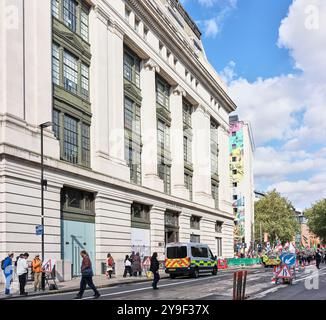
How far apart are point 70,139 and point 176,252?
10.1 m

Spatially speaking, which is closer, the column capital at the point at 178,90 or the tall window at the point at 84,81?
the tall window at the point at 84,81

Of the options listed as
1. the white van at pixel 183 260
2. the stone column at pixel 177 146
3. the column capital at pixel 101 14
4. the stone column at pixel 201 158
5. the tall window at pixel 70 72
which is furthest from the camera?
the stone column at pixel 201 158

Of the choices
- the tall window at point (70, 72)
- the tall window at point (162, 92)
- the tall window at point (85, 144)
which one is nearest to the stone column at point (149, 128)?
the tall window at point (162, 92)

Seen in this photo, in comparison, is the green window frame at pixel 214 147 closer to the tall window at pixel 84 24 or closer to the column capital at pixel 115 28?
the column capital at pixel 115 28

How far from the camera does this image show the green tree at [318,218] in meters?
129

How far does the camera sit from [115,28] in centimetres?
4150

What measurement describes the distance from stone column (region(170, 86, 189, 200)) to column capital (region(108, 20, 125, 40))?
1419 centimetres

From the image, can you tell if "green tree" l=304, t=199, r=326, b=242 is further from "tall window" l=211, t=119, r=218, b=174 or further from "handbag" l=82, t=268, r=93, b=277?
"handbag" l=82, t=268, r=93, b=277

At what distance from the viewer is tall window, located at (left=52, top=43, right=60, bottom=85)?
111 feet

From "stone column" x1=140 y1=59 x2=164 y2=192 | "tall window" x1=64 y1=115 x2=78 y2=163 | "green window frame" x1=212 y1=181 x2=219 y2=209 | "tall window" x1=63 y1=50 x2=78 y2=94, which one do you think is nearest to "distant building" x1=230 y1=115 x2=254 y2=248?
"green window frame" x1=212 y1=181 x2=219 y2=209

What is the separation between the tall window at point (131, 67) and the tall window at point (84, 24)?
654cm

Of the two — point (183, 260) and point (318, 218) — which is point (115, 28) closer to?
point (183, 260)
